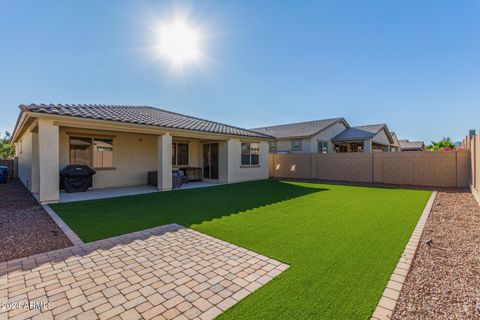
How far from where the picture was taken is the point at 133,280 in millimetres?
3076

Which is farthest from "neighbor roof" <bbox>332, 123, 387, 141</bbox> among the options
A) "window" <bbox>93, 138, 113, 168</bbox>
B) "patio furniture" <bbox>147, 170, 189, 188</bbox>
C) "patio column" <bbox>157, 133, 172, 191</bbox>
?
"window" <bbox>93, 138, 113, 168</bbox>

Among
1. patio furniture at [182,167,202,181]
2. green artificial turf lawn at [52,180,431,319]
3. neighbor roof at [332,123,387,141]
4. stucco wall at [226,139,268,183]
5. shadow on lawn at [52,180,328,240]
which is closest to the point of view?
green artificial turf lawn at [52,180,431,319]

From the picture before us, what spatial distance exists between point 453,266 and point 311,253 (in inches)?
81.7

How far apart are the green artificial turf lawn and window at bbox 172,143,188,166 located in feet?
15.6

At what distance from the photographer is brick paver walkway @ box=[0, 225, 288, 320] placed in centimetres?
248

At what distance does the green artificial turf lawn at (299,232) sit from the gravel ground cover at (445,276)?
0.30m

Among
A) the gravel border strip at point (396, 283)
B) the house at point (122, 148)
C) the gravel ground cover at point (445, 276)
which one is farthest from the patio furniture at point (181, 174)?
the gravel ground cover at point (445, 276)

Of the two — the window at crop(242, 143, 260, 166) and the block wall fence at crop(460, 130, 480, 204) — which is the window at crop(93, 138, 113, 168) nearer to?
the window at crop(242, 143, 260, 166)

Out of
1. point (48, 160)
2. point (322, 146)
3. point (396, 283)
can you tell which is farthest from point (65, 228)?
point (322, 146)

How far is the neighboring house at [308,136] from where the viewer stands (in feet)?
66.4

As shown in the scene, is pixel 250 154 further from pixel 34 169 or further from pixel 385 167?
pixel 34 169

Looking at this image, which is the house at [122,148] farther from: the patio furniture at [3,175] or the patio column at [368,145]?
the patio column at [368,145]

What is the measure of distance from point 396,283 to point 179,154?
1289 centimetres

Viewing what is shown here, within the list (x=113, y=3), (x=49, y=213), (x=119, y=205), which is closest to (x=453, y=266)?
(x=119, y=205)
